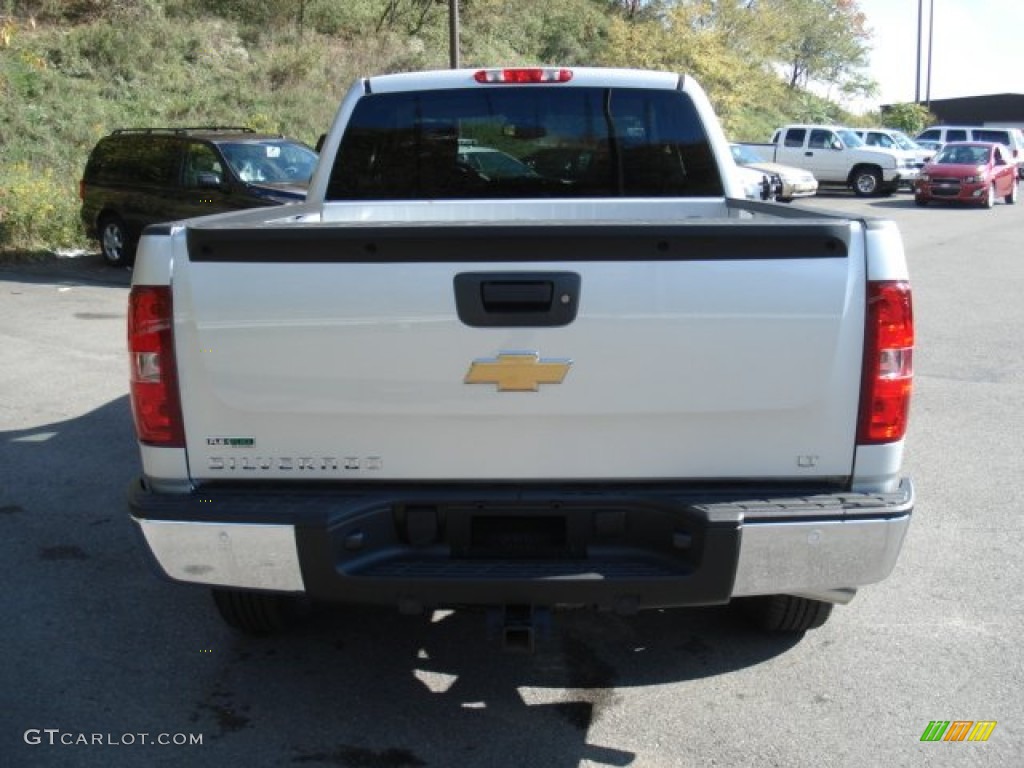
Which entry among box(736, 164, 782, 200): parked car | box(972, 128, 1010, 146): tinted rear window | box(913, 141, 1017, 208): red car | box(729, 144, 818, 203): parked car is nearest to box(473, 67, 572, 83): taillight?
box(736, 164, 782, 200): parked car

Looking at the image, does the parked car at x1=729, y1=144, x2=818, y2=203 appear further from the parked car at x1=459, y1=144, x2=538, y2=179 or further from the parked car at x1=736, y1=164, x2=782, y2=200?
the parked car at x1=459, y1=144, x2=538, y2=179

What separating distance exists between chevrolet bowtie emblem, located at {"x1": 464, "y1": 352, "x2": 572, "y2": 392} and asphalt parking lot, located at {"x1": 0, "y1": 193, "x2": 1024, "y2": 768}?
1.21 m

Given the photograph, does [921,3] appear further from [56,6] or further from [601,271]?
[601,271]

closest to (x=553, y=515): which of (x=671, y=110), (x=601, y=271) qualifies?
(x=601, y=271)

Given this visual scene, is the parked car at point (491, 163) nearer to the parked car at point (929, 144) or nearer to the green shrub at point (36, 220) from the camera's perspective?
the green shrub at point (36, 220)

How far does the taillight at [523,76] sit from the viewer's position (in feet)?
16.1

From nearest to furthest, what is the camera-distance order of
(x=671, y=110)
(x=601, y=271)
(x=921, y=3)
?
(x=601, y=271)
(x=671, y=110)
(x=921, y=3)

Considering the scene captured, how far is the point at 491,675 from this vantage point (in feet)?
12.6

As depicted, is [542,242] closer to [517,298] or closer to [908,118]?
Answer: [517,298]

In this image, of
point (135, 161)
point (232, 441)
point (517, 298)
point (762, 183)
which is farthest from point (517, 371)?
point (762, 183)

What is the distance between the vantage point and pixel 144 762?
3.31 m

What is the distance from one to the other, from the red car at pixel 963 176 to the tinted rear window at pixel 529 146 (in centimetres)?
2473

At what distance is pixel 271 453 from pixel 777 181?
75.6ft

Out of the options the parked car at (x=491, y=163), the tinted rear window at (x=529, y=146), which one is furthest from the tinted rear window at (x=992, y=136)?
the parked car at (x=491, y=163)
